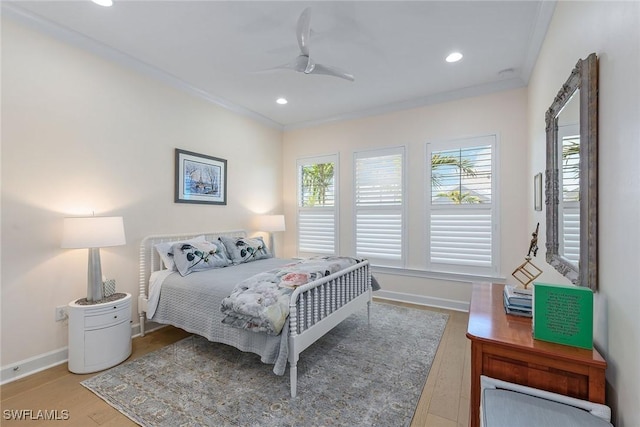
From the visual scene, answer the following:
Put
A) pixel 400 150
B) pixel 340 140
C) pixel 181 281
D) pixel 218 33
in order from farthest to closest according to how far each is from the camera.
Result: pixel 340 140 → pixel 400 150 → pixel 181 281 → pixel 218 33

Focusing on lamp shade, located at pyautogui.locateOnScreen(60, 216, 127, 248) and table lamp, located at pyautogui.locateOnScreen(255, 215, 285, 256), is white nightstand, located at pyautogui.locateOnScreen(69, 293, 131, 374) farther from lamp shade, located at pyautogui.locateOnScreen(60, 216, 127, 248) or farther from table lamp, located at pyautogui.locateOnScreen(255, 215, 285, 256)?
table lamp, located at pyautogui.locateOnScreen(255, 215, 285, 256)

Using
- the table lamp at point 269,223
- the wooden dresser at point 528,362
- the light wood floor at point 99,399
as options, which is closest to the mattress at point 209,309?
the light wood floor at point 99,399

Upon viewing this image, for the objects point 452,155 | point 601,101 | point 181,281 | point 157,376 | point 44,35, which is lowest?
point 157,376

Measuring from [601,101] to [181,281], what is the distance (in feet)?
10.4

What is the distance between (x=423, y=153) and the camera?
13.1 feet

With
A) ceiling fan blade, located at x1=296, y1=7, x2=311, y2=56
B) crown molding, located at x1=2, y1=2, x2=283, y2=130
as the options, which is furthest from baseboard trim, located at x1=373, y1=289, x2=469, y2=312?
crown molding, located at x1=2, y1=2, x2=283, y2=130

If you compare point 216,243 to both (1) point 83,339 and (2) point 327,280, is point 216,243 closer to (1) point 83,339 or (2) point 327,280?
(1) point 83,339

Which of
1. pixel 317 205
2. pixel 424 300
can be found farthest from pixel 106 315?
pixel 424 300

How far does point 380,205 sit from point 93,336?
3614 mm

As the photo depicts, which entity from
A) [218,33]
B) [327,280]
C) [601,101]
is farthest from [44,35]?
[601,101]

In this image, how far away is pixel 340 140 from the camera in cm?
469

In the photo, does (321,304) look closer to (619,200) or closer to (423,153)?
(619,200)

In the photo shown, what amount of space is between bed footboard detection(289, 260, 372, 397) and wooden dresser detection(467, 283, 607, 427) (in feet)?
3.63

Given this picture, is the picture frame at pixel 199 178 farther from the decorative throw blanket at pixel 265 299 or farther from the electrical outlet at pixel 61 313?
the decorative throw blanket at pixel 265 299
